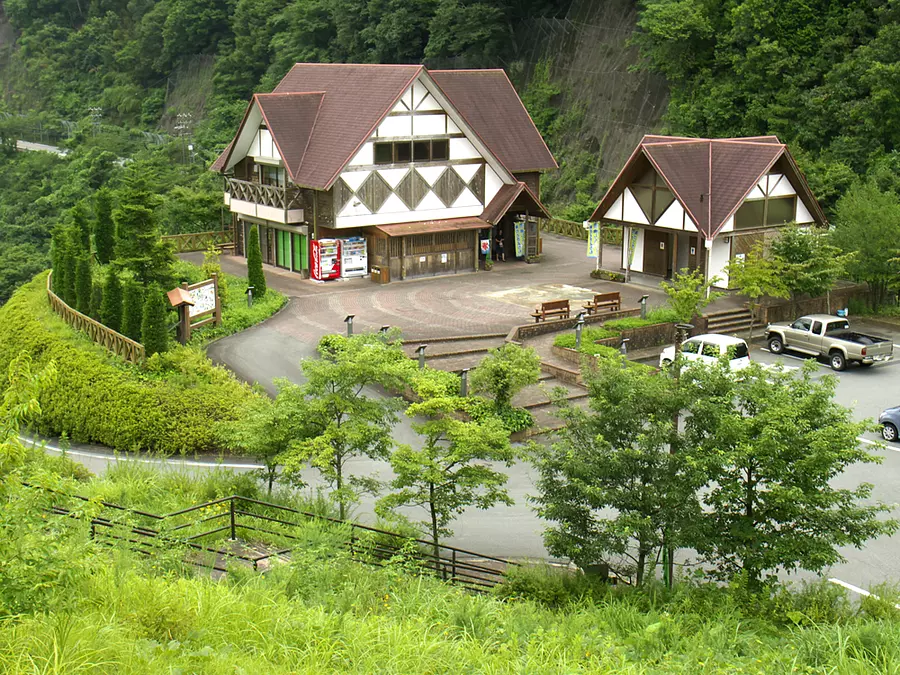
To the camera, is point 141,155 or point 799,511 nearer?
point 799,511

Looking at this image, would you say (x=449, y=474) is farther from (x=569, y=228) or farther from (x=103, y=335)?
(x=569, y=228)

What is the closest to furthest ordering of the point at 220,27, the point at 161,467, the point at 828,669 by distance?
the point at 828,669, the point at 161,467, the point at 220,27

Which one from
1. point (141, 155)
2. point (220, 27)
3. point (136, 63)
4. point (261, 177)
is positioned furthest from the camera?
point (136, 63)

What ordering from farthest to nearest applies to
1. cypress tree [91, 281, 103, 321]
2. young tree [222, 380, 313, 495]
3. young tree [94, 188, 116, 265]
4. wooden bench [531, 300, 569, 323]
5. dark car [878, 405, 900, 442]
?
young tree [94, 188, 116, 265]
wooden bench [531, 300, 569, 323]
cypress tree [91, 281, 103, 321]
dark car [878, 405, 900, 442]
young tree [222, 380, 313, 495]

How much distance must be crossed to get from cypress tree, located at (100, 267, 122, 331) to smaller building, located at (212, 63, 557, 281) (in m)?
10.2

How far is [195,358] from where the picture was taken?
91.6 feet

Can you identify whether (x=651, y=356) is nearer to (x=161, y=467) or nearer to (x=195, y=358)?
(x=195, y=358)

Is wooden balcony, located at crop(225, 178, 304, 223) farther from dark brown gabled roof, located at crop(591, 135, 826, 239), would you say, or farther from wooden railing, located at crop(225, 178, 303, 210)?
dark brown gabled roof, located at crop(591, 135, 826, 239)

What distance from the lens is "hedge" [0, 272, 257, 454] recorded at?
82.6ft

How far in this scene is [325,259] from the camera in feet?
129

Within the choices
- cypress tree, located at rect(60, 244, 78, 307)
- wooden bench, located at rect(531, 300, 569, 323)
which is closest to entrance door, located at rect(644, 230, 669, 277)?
wooden bench, located at rect(531, 300, 569, 323)

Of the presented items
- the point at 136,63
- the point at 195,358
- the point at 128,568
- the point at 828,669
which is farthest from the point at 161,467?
the point at 136,63

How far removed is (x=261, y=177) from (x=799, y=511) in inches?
1236

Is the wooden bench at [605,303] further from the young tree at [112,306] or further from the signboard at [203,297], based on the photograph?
the young tree at [112,306]
